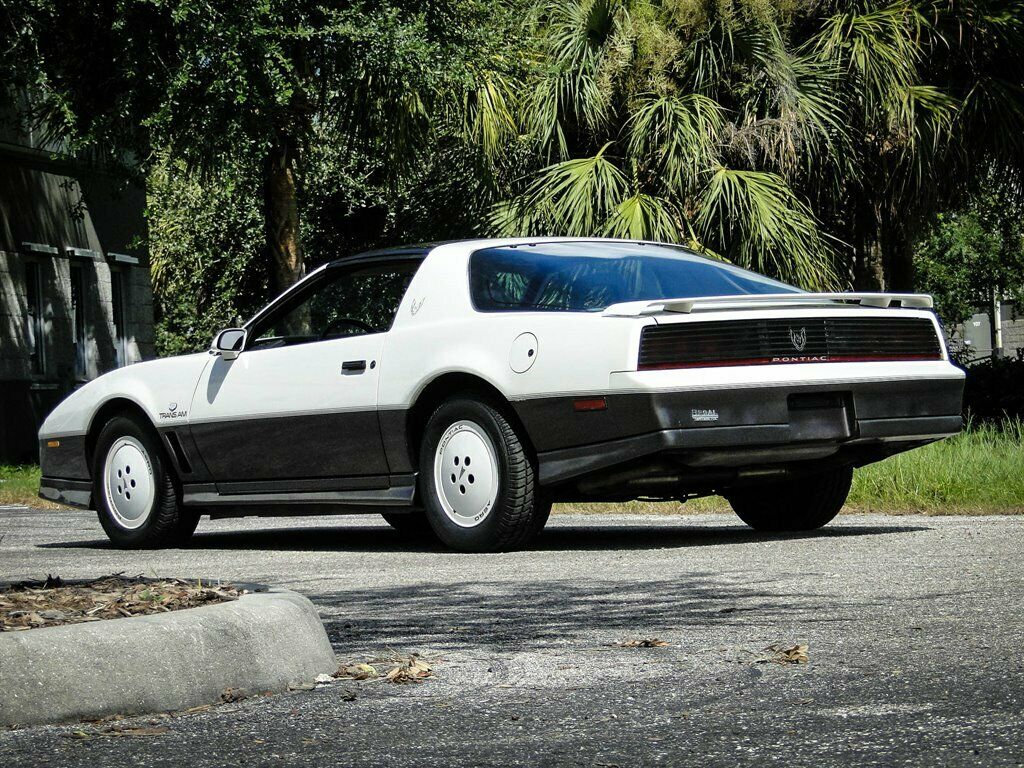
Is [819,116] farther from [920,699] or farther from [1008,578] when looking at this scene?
[920,699]

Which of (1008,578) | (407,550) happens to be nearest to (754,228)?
(407,550)

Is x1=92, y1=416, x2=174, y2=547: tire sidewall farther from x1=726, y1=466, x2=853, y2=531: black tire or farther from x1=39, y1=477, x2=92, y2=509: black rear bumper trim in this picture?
x1=726, y1=466, x2=853, y2=531: black tire

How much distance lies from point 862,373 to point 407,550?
244 centimetres

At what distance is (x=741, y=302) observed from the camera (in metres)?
7.25

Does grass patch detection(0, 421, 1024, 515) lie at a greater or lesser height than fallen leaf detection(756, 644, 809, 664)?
lesser

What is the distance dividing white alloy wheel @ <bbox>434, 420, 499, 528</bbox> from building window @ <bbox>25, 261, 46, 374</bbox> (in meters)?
15.2

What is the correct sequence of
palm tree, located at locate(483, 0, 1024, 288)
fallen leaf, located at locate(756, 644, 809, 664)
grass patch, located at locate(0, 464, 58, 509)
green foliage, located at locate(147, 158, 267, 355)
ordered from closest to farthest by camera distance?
fallen leaf, located at locate(756, 644, 809, 664)
grass patch, located at locate(0, 464, 58, 509)
palm tree, located at locate(483, 0, 1024, 288)
green foliage, located at locate(147, 158, 267, 355)

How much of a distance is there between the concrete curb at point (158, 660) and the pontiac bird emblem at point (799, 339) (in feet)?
11.0

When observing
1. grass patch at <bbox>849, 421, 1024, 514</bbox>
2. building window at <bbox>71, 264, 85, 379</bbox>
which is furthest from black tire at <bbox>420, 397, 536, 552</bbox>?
building window at <bbox>71, 264, 85, 379</bbox>

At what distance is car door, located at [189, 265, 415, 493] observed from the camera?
819cm

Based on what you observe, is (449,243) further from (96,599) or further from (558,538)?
(96,599)

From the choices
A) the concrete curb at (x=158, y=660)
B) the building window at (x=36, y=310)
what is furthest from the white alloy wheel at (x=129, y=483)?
the building window at (x=36, y=310)

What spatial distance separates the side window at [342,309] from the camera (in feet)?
27.4

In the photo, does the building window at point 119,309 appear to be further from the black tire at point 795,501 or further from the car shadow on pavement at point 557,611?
the car shadow on pavement at point 557,611
